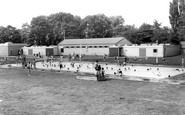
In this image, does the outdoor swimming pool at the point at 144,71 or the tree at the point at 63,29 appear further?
the tree at the point at 63,29

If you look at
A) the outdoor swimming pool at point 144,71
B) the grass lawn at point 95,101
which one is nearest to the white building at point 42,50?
the outdoor swimming pool at point 144,71

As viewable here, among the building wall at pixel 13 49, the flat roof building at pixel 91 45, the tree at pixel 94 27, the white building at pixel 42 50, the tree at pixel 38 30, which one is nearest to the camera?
the flat roof building at pixel 91 45

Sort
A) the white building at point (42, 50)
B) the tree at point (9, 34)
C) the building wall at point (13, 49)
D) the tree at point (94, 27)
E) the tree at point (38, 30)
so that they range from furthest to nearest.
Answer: the tree at point (9, 34), the tree at point (94, 27), the tree at point (38, 30), the building wall at point (13, 49), the white building at point (42, 50)

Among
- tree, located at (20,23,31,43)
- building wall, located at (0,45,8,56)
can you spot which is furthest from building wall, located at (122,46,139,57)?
tree, located at (20,23,31,43)

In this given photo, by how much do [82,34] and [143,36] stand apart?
27.0 m

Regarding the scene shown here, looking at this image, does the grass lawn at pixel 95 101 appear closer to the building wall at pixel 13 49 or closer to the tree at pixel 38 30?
the building wall at pixel 13 49

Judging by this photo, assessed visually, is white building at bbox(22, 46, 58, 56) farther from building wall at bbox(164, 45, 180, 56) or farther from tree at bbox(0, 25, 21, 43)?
building wall at bbox(164, 45, 180, 56)

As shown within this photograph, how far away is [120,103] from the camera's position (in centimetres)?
1249

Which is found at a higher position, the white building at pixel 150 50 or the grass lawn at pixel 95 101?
the white building at pixel 150 50

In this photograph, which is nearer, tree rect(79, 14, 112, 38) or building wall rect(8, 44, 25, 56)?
building wall rect(8, 44, 25, 56)

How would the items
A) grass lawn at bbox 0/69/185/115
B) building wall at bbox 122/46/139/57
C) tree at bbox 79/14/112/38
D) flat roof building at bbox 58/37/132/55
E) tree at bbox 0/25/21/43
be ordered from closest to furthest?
grass lawn at bbox 0/69/185/115 → building wall at bbox 122/46/139/57 → flat roof building at bbox 58/37/132/55 → tree at bbox 79/14/112/38 → tree at bbox 0/25/21/43

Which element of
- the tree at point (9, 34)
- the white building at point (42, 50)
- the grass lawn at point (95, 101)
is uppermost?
the tree at point (9, 34)

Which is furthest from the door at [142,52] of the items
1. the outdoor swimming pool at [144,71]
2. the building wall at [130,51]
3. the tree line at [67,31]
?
the outdoor swimming pool at [144,71]

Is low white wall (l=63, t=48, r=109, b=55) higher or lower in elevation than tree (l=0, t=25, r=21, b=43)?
lower
